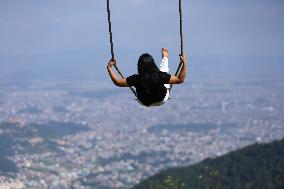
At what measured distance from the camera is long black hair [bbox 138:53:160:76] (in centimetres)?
740

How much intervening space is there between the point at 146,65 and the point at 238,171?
67335 millimetres

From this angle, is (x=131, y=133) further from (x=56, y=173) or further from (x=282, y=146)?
(x=282, y=146)

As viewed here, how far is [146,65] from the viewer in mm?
7438

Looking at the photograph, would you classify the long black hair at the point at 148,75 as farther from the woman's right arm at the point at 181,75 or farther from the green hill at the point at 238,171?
the green hill at the point at 238,171

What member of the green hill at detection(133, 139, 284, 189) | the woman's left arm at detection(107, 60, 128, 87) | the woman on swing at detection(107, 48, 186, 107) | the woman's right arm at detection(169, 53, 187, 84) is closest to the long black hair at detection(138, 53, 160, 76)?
the woman on swing at detection(107, 48, 186, 107)

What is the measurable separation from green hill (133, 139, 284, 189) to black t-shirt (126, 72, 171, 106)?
52749mm

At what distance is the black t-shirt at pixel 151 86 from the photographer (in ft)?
24.5

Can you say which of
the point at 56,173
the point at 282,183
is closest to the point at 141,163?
the point at 56,173

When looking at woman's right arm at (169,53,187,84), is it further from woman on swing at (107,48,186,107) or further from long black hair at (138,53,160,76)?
long black hair at (138,53,160,76)

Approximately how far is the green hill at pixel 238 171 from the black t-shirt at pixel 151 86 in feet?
173

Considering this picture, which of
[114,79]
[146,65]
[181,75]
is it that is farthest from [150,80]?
[114,79]

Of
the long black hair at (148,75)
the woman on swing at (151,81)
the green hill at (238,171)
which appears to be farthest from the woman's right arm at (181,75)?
the green hill at (238,171)

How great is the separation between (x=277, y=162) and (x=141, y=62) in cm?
6304

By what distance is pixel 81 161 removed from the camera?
143 metres
